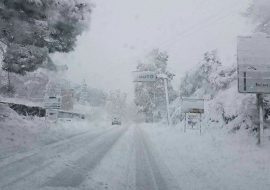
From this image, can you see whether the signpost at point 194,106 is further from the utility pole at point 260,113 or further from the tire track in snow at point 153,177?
the tire track in snow at point 153,177

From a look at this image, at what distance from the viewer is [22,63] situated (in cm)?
1923

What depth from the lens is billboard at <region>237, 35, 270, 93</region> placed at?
57.9 feet

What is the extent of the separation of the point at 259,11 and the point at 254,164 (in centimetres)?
1435

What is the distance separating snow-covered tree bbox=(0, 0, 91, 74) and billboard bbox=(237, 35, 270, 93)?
7889mm

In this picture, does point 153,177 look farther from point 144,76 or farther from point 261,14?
point 144,76

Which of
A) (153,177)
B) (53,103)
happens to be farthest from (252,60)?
(53,103)

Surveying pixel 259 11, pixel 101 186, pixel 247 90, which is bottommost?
pixel 101 186

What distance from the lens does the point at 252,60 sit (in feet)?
58.2

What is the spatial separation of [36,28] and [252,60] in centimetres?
1000

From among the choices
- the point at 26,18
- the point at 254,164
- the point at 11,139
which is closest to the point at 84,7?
the point at 26,18

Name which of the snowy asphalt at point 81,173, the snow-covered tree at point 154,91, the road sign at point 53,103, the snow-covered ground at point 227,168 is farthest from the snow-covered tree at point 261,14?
the snow-covered tree at point 154,91

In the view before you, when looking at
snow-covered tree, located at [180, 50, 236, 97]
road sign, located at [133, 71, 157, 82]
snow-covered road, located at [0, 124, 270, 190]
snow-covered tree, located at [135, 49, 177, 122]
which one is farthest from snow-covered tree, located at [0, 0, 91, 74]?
snow-covered tree, located at [135, 49, 177, 122]

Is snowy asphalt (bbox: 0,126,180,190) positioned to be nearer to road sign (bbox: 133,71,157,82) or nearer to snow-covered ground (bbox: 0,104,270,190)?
snow-covered ground (bbox: 0,104,270,190)

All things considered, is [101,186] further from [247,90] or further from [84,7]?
[84,7]
